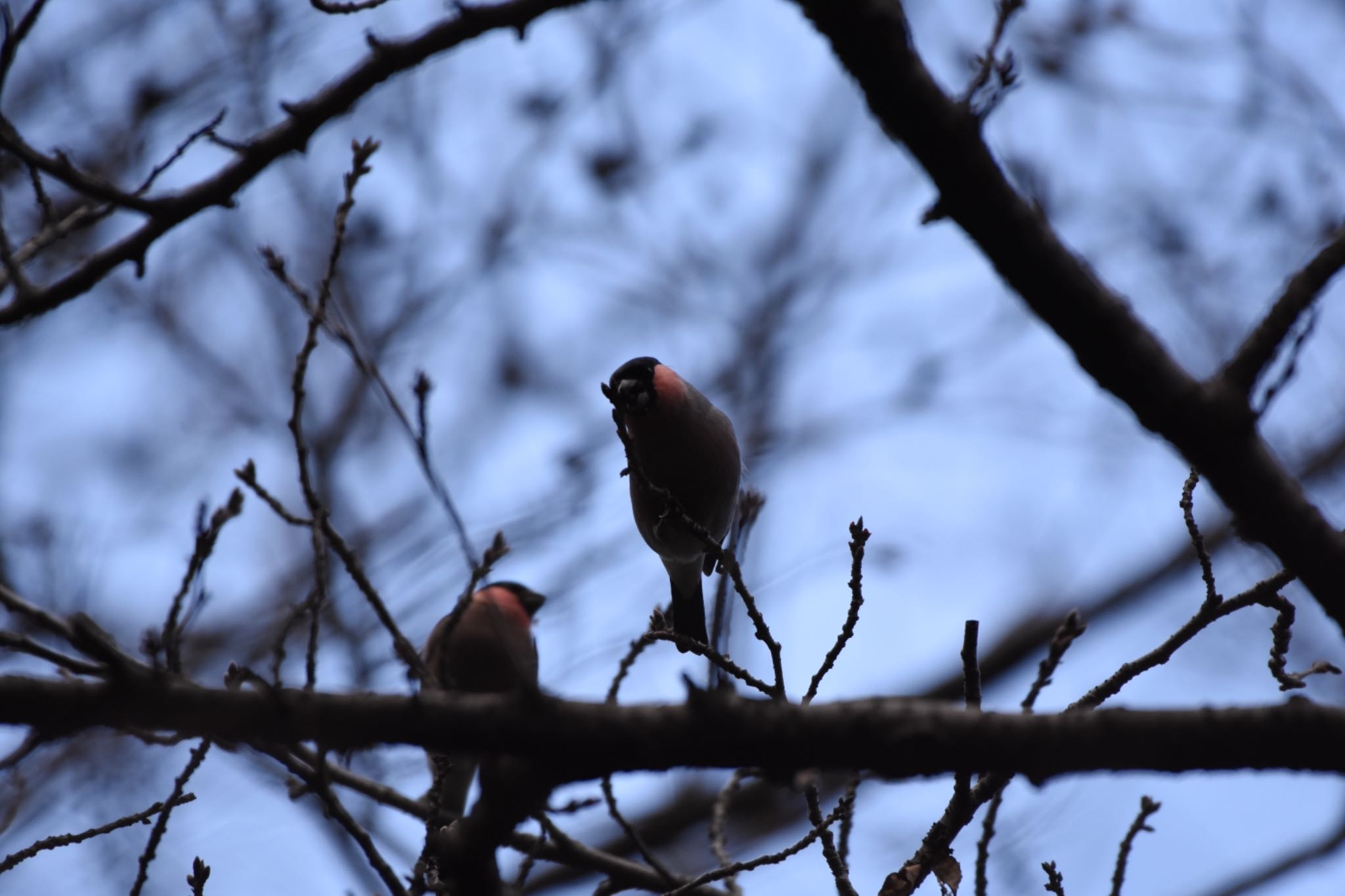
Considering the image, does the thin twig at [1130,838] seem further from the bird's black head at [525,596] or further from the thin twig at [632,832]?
the bird's black head at [525,596]

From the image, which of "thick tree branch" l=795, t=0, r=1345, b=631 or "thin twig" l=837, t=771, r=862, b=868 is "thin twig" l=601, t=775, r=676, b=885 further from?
"thick tree branch" l=795, t=0, r=1345, b=631

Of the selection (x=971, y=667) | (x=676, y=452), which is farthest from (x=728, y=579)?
(x=971, y=667)

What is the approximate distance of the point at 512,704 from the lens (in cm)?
155

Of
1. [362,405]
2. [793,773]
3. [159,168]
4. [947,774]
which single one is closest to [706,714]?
[793,773]

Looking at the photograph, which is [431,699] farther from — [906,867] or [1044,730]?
[906,867]

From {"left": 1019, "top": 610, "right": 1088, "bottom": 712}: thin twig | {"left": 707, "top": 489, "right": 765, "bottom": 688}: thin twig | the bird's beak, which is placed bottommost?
{"left": 1019, "top": 610, "right": 1088, "bottom": 712}: thin twig

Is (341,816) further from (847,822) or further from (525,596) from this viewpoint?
(525,596)

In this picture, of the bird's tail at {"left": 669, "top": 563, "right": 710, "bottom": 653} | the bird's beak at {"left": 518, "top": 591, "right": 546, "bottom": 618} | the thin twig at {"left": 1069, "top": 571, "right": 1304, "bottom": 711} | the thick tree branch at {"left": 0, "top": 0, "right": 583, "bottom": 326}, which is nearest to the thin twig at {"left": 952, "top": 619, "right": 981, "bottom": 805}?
the thin twig at {"left": 1069, "top": 571, "right": 1304, "bottom": 711}

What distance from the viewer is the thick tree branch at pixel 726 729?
155 centimetres

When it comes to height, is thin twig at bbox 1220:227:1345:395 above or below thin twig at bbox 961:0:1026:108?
below

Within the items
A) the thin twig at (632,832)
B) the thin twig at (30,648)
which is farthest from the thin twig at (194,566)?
the thin twig at (632,832)

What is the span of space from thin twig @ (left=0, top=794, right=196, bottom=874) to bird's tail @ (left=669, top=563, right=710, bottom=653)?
2375 millimetres

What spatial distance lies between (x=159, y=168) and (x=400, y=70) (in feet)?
2.04

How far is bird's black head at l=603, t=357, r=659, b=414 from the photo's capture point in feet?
13.5
